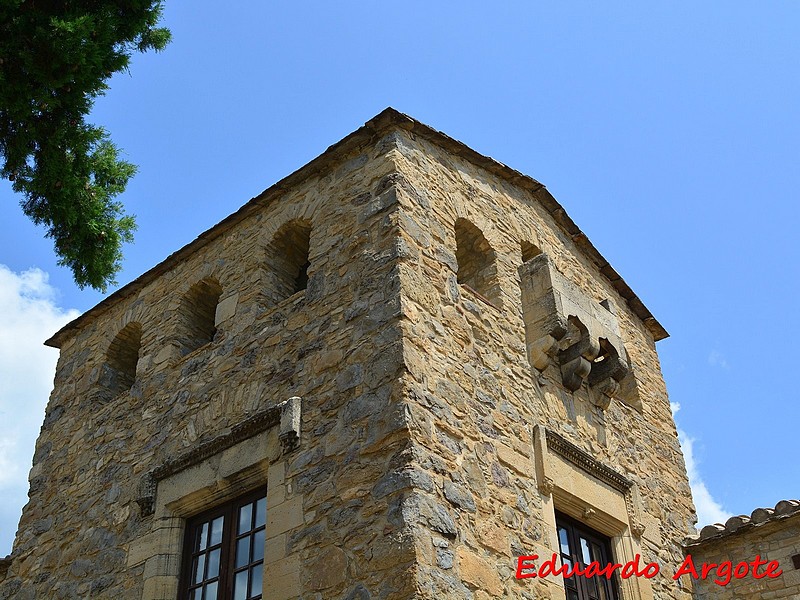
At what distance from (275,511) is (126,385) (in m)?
3.76

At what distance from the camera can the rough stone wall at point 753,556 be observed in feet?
26.5

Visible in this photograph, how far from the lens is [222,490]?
23.9 ft

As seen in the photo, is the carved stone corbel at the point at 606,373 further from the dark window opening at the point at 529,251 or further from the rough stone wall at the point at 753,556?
the rough stone wall at the point at 753,556

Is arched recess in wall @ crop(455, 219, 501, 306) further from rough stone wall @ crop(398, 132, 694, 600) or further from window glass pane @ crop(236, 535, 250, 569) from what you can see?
window glass pane @ crop(236, 535, 250, 569)

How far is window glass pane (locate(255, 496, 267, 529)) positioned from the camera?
6.94 meters

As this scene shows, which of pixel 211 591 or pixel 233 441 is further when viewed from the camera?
pixel 233 441

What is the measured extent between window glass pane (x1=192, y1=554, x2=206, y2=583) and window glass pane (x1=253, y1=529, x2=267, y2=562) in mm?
633


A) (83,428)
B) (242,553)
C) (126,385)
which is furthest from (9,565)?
(242,553)

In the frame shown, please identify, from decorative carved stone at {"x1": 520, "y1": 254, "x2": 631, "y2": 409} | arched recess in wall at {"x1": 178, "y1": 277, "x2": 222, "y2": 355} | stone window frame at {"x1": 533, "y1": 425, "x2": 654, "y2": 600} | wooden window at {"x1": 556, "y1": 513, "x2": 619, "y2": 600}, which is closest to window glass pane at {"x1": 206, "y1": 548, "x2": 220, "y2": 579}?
arched recess in wall at {"x1": 178, "y1": 277, "x2": 222, "y2": 355}

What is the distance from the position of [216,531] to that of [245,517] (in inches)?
14.5

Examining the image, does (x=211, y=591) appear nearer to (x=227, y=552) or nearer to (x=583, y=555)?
(x=227, y=552)

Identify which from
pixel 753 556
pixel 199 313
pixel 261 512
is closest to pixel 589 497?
pixel 753 556

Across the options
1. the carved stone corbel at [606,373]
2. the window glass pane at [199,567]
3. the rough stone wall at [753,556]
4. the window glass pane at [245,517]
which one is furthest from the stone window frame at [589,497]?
the window glass pane at [199,567]

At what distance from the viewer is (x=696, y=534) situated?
9.13 m
